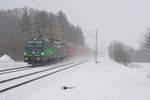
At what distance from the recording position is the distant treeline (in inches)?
1091

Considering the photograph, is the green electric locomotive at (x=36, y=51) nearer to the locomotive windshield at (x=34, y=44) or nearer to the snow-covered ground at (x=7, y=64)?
the locomotive windshield at (x=34, y=44)

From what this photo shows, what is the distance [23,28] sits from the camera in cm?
4469

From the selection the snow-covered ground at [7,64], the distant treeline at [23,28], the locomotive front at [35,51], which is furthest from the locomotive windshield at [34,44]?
the distant treeline at [23,28]

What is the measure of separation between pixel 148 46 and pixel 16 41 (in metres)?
23.4

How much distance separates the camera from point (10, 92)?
6523 millimetres

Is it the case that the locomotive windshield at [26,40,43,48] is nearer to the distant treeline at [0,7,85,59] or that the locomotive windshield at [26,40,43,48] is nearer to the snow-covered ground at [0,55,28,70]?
the snow-covered ground at [0,55,28,70]

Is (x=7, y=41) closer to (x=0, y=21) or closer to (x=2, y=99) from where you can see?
(x=2, y=99)

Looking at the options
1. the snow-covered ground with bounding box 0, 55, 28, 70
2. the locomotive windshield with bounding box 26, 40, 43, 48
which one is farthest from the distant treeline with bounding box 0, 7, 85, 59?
the locomotive windshield with bounding box 26, 40, 43, 48

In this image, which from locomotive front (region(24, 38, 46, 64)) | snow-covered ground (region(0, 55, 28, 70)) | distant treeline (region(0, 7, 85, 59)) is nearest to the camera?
locomotive front (region(24, 38, 46, 64))

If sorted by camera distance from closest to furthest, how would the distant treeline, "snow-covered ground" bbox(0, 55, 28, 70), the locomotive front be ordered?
the locomotive front → "snow-covered ground" bbox(0, 55, 28, 70) → the distant treeline

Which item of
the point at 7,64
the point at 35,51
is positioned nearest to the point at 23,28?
the point at 7,64

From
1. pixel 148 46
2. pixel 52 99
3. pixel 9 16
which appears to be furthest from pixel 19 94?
pixel 9 16

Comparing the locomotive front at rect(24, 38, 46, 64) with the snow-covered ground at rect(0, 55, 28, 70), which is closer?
the locomotive front at rect(24, 38, 46, 64)

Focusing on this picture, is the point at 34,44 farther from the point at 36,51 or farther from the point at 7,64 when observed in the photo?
the point at 7,64
